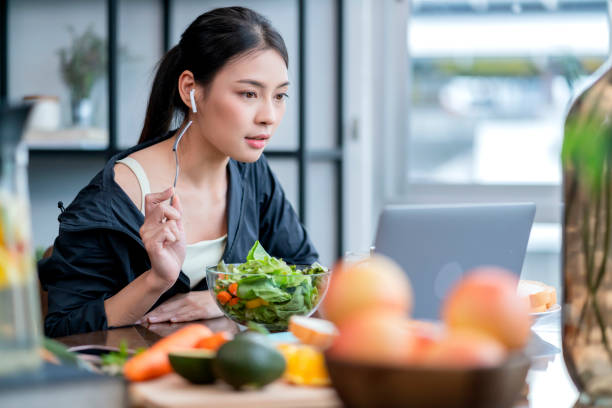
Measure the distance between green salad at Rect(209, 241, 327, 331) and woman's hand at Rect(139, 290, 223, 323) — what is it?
0.23m

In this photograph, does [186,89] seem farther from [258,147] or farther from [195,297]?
[195,297]

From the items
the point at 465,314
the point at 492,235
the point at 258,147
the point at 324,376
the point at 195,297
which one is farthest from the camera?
the point at 258,147

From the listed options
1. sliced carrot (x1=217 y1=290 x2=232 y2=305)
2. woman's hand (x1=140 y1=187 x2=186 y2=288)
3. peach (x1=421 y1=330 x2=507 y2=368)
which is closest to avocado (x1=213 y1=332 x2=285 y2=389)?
peach (x1=421 y1=330 x2=507 y2=368)

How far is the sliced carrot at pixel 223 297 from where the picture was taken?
3.99ft

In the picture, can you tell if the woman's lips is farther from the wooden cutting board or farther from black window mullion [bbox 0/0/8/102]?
black window mullion [bbox 0/0/8/102]

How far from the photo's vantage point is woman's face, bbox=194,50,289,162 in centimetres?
174

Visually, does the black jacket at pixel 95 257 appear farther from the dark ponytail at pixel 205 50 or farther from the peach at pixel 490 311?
the peach at pixel 490 311

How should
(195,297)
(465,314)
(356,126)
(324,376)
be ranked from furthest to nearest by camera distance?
(356,126) < (195,297) < (324,376) < (465,314)

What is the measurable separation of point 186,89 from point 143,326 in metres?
0.69

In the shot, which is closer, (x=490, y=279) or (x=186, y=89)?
(x=490, y=279)

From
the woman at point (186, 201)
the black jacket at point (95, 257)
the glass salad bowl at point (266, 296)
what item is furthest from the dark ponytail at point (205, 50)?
the glass salad bowl at point (266, 296)

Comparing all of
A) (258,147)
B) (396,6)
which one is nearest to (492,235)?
(258,147)

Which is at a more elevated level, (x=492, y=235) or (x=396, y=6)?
(x=396, y=6)

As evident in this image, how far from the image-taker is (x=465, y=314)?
2.04ft
